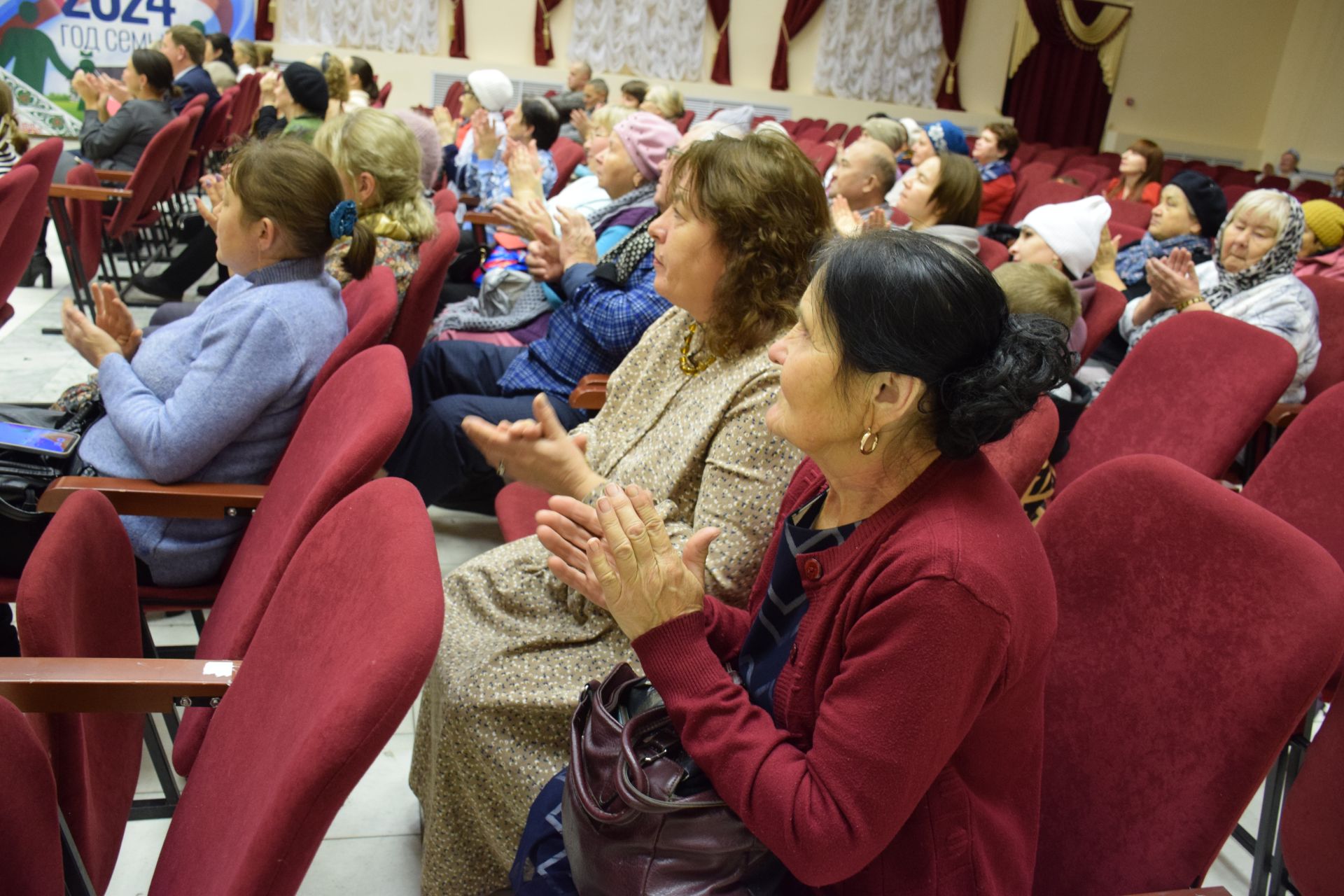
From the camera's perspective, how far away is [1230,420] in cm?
209

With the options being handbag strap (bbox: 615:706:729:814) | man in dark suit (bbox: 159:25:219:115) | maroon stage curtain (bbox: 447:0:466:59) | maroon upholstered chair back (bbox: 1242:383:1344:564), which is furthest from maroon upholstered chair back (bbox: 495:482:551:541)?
maroon stage curtain (bbox: 447:0:466:59)

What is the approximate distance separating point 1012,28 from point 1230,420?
11890mm

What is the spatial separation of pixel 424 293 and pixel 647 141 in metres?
1.00

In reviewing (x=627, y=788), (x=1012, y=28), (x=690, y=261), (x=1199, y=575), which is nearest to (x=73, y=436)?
(x=690, y=261)

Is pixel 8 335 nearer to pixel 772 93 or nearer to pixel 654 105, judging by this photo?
pixel 654 105

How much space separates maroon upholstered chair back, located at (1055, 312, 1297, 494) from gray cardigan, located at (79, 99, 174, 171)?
4.60 m

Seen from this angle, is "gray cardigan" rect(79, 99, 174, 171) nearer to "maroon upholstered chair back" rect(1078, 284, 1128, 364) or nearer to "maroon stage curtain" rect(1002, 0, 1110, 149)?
"maroon upholstered chair back" rect(1078, 284, 1128, 364)

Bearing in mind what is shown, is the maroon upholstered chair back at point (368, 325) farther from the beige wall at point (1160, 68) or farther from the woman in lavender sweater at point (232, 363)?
the beige wall at point (1160, 68)

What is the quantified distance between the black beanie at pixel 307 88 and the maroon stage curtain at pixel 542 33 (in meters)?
7.31

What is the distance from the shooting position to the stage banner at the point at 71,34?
9836 millimetres

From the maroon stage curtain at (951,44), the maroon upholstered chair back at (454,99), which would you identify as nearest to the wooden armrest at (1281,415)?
the maroon upholstered chair back at (454,99)

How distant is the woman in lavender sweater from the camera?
1.67 meters

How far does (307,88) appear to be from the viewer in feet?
15.0

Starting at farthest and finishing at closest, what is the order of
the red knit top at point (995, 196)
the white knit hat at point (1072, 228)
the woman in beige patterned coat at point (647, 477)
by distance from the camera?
1. the red knit top at point (995, 196)
2. the white knit hat at point (1072, 228)
3. the woman in beige patterned coat at point (647, 477)
